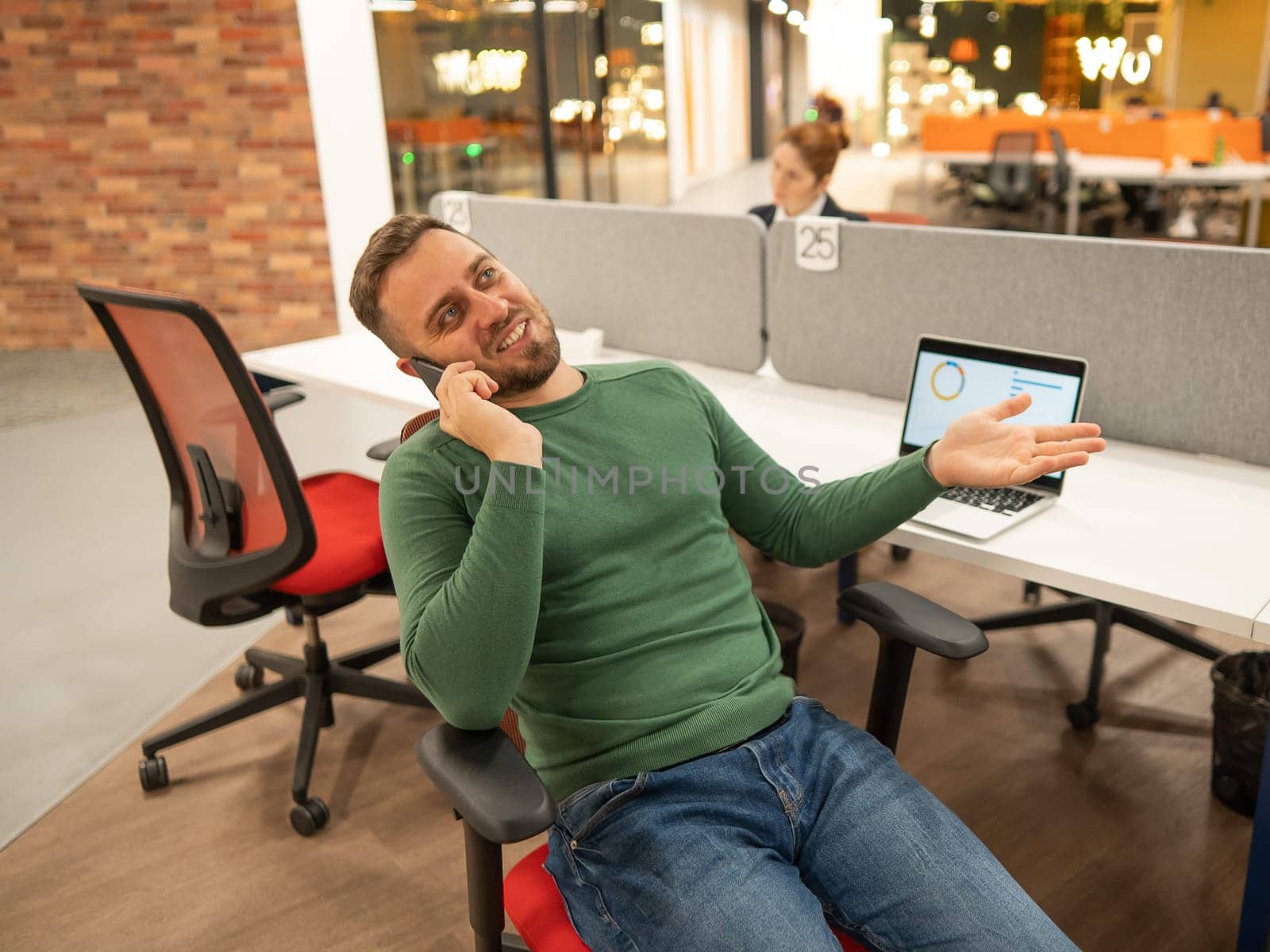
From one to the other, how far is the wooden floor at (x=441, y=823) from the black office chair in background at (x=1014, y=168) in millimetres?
6156

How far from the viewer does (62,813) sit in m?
2.11

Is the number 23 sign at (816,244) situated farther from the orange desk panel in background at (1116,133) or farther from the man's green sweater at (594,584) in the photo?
the orange desk panel in background at (1116,133)

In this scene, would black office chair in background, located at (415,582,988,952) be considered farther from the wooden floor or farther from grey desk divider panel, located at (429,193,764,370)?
grey desk divider panel, located at (429,193,764,370)

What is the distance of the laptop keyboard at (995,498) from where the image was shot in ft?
5.31

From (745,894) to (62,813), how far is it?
5.33ft

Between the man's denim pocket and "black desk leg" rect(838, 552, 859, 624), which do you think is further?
"black desk leg" rect(838, 552, 859, 624)

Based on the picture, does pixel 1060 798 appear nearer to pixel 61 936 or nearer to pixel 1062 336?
pixel 1062 336

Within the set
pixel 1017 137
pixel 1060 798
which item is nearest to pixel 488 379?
pixel 1060 798

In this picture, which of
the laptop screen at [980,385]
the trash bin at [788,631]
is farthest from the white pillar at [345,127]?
the laptop screen at [980,385]

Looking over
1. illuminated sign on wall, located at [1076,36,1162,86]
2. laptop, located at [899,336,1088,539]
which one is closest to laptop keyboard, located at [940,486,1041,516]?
laptop, located at [899,336,1088,539]

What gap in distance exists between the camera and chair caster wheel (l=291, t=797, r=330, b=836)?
6.56ft

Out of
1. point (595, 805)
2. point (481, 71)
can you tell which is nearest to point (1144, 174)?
point (481, 71)

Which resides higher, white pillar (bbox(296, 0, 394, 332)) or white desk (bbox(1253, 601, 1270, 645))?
white pillar (bbox(296, 0, 394, 332))

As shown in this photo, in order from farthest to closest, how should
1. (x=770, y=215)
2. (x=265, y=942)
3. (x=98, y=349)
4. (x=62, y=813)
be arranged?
(x=98, y=349) < (x=770, y=215) < (x=62, y=813) < (x=265, y=942)
